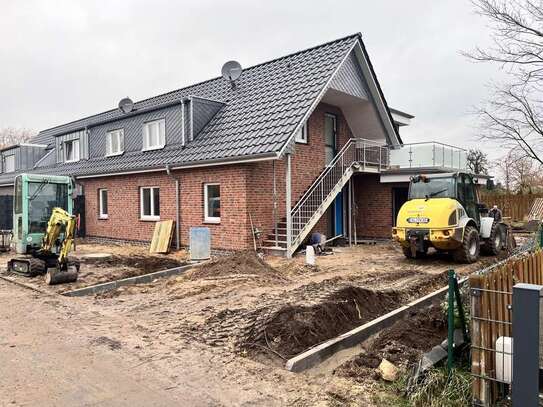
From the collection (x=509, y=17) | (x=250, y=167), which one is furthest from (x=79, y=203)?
(x=509, y=17)

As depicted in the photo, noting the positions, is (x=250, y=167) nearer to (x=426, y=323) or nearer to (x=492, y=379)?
(x=426, y=323)

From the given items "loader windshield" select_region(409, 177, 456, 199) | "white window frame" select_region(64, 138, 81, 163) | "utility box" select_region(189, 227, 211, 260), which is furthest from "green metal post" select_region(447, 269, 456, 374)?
"white window frame" select_region(64, 138, 81, 163)

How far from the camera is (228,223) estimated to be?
48.4 ft

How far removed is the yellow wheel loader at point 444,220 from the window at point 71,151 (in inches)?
707

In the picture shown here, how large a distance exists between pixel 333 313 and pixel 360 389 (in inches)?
83.8

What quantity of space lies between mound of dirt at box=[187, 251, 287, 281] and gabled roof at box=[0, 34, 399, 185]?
10.8ft

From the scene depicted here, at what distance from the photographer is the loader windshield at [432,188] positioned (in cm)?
1288

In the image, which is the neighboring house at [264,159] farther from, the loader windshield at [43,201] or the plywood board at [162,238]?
the loader windshield at [43,201]

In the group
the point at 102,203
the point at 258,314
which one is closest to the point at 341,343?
the point at 258,314

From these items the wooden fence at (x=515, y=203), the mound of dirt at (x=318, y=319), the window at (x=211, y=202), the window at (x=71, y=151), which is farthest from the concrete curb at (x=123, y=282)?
the wooden fence at (x=515, y=203)

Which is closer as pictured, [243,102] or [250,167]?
[250,167]

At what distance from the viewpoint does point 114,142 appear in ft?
70.4

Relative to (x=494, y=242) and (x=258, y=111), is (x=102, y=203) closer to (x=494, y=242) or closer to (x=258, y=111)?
(x=258, y=111)

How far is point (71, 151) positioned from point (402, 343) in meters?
23.0
